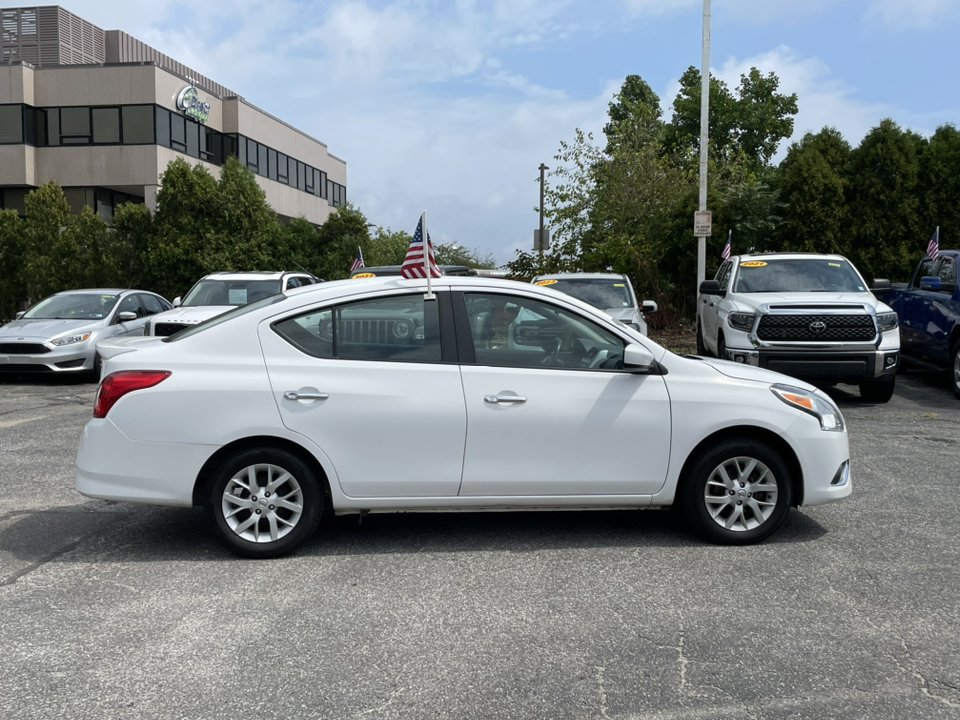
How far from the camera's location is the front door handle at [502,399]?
5.52 meters

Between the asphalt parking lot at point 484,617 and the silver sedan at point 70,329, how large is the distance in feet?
29.0

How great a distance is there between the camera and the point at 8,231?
30.1 metres

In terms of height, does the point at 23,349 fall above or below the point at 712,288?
below

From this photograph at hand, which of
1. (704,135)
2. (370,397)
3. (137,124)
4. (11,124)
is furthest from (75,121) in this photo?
(370,397)

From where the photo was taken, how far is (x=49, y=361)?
15000 millimetres

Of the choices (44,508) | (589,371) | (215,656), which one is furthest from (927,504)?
(44,508)

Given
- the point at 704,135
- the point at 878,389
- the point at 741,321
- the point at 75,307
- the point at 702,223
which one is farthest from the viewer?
the point at 704,135

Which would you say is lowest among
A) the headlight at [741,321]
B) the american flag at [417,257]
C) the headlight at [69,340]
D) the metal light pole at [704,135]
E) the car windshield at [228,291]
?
the headlight at [69,340]

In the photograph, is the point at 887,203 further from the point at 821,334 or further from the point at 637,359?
the point at 637,359

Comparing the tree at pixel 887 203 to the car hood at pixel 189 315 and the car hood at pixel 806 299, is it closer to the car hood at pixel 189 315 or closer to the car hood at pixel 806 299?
the car hood at pixel 806 299

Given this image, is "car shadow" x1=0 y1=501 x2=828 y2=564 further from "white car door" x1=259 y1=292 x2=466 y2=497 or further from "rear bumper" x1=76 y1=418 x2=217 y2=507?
"white car door" x1=259 y1=292 x2=466 y2=497

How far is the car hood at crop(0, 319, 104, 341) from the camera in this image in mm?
15273

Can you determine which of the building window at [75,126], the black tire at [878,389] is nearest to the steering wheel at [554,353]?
the black tire at [878,389]

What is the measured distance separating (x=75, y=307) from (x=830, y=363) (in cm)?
1252
